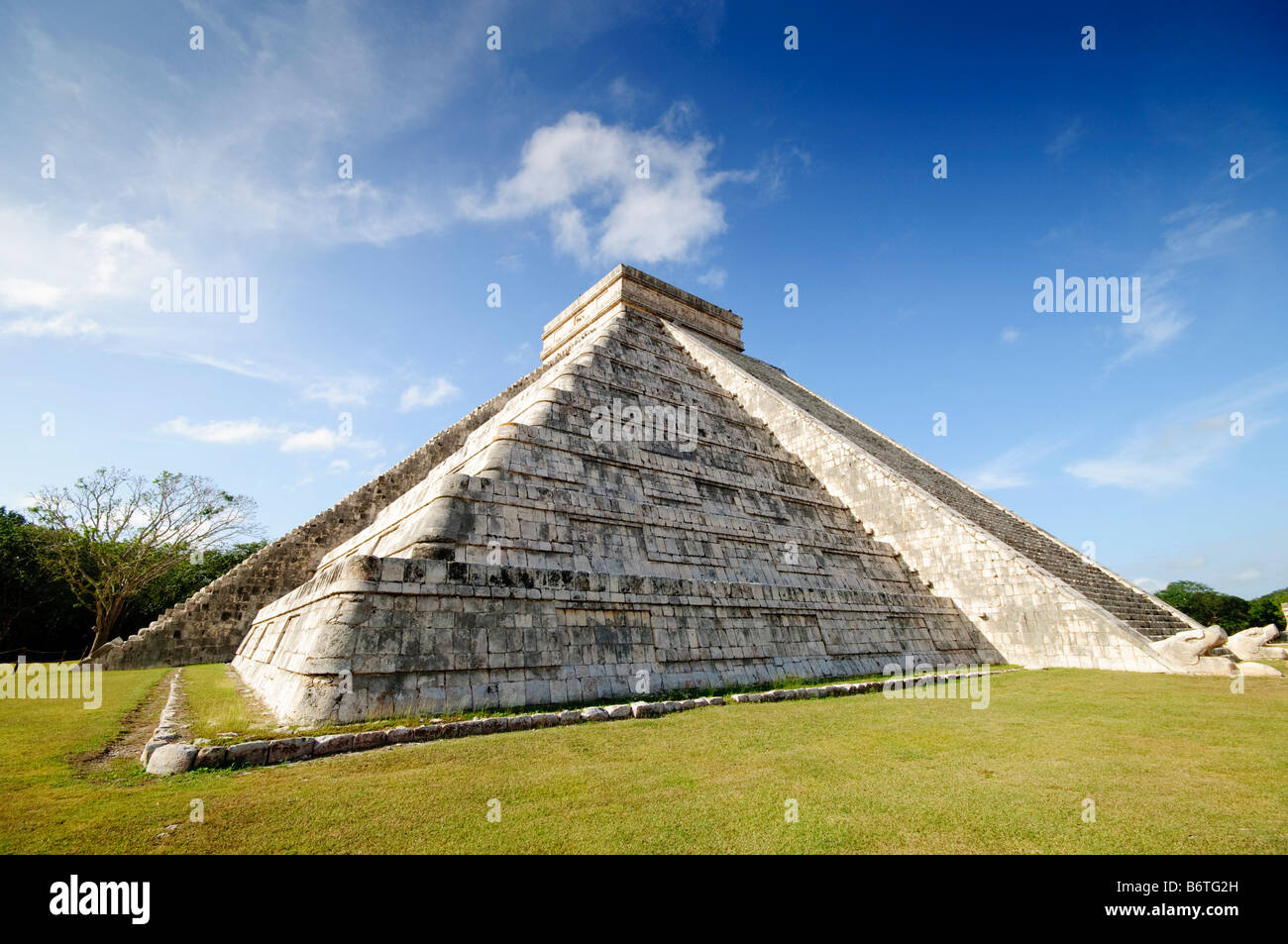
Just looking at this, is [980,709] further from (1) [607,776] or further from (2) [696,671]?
(1) [607,776]

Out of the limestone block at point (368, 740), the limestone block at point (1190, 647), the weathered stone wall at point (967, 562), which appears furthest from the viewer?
the weathered stone wall at point (967, 562)

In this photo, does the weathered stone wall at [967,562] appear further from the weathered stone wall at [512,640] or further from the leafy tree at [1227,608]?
the leafy tree at [1227,608]

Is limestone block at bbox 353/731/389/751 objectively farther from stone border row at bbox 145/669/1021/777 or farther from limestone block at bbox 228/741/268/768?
limestone block at bbox 228/741/268/768

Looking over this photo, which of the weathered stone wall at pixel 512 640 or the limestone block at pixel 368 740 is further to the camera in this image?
the weathered stone wall at pixel 512 640

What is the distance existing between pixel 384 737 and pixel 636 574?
484cm

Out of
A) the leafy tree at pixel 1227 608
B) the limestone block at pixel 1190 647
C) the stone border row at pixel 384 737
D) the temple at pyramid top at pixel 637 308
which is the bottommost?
the leafy tree at pixel 1227 608

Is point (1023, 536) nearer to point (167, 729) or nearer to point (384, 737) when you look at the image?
point (384, 737)

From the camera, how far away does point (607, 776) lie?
4559 mm

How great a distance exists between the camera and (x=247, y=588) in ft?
49.7

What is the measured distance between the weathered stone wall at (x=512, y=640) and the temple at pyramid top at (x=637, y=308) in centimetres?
1562

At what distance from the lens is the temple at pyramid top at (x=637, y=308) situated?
76.2 ft

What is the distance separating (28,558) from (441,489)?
27676mm

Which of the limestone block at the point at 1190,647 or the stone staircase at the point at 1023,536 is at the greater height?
the stone staircase at the point at 1023,536

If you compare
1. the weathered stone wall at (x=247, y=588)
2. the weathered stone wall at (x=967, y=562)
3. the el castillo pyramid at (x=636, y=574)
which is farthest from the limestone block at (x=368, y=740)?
the weathered stone wall at (x=967, y=562)
